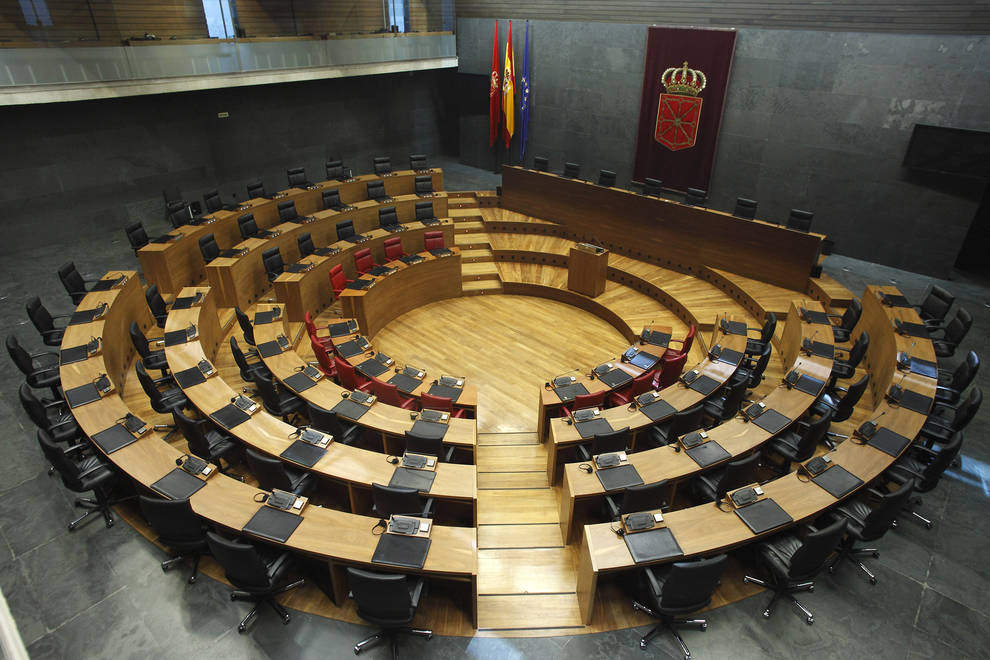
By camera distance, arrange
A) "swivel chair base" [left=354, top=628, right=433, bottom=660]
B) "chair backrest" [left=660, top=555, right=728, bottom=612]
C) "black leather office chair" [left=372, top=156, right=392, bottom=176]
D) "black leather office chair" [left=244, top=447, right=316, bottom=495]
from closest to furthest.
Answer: "chair backrest" [left=660, top=555, right=728, bottom=612] < "swivel chair base" [left=354, top=628, right=433, bottom=660] < "black leather office chair" [left=244, top=447, right=316, bottom=495] < "black leather office chair" [left=372, top=156, right=392, bottom=176]

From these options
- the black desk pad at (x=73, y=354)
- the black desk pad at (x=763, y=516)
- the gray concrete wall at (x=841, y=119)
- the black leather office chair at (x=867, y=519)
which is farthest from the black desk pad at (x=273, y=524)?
the gray concrete wall at (x=841, y=119)

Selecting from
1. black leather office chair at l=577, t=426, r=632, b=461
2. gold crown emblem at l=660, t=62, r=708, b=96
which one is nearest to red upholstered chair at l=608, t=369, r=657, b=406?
black leather office chair at l=577, t=426, r=632, b=461

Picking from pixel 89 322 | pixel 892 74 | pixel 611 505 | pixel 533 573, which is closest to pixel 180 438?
pixel 89 322

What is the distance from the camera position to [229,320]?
8867 millimetres

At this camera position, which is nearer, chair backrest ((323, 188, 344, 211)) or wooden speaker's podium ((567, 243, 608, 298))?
wooden speaker's podium ((567, 243, 608, 298))

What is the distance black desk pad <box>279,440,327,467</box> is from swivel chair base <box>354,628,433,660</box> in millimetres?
1604

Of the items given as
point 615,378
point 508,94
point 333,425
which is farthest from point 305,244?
point 508,94

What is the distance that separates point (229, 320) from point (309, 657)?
6093 millimetres

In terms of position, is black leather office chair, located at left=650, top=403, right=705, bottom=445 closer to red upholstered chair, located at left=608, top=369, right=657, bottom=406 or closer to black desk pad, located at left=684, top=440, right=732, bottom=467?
black desk pad, located at left=684, top=440, right=732, bottom=467

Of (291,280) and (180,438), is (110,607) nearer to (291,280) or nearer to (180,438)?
(180,438)

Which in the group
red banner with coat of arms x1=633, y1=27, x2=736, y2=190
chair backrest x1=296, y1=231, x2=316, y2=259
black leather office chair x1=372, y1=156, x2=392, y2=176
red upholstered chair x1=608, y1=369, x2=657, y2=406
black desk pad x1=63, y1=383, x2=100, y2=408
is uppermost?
red banner with coat of arms x1=633, y1=27, x2=736, y2=190

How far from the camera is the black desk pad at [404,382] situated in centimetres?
665

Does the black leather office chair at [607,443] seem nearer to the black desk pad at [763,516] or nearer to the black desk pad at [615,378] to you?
the black desk pad at [615,378]

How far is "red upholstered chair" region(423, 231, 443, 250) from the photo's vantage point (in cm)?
1080
